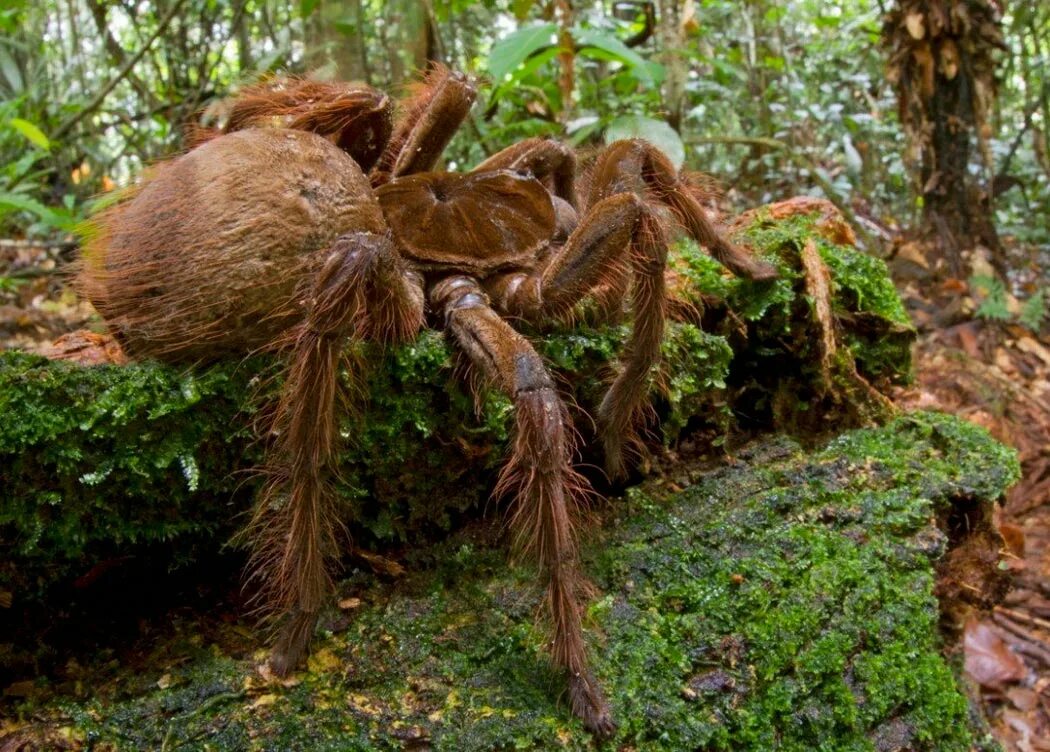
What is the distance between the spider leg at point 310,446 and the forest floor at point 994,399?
7.15 ft

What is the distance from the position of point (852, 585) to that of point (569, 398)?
3.42 ft

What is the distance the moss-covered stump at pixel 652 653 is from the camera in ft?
6.61

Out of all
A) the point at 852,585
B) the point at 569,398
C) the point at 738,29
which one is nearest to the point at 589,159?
the point at 569,398

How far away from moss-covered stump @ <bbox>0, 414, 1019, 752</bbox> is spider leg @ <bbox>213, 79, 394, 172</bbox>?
4.77 feet

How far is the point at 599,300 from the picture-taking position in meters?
2.81

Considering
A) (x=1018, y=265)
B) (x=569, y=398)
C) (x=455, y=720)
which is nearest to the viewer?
(x=455, y=720)

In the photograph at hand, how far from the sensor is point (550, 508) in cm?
214

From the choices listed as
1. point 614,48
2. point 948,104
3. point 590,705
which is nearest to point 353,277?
point 590,705

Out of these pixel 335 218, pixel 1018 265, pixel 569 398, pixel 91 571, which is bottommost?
pixel 1018 265

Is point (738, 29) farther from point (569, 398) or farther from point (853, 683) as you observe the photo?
point (853, 683)

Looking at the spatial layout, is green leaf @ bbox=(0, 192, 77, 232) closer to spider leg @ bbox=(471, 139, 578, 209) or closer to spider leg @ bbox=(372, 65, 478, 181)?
spider leg @ bbox=(372, 65, 478, 181)

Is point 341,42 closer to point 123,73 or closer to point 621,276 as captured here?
point 123,73

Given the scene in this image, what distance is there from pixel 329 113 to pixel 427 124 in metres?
0.40

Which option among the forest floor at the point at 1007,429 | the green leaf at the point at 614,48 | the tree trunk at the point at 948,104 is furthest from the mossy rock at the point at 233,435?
the tree trunk at the point at 948,104
